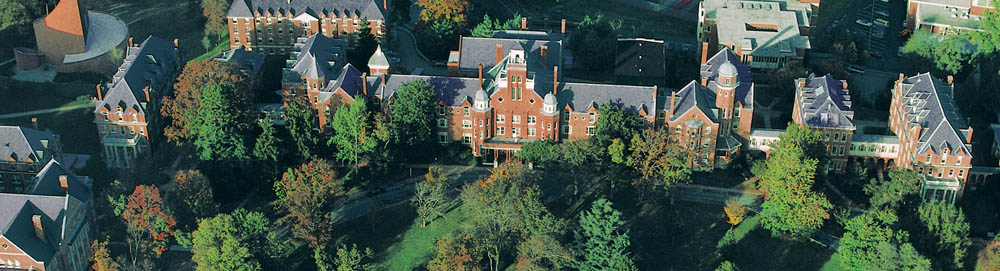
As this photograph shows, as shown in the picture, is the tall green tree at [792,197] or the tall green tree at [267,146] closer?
the tall green tree at [792,197]

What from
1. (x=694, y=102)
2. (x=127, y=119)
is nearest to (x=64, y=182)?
(x=127, y=119)

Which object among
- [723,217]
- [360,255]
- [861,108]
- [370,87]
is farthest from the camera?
[861,108]

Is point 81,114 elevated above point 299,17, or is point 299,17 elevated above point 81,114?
point 299,17

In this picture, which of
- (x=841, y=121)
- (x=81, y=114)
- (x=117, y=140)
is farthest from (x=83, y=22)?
(x=841, y=121)

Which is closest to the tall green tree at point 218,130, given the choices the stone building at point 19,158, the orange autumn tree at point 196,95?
the orange autumn tree at point 196,95

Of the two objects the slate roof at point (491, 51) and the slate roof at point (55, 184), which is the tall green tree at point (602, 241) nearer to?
the slate roof at point (491, 51)

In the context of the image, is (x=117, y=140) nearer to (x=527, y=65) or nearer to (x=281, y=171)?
(x=281, y=171)
